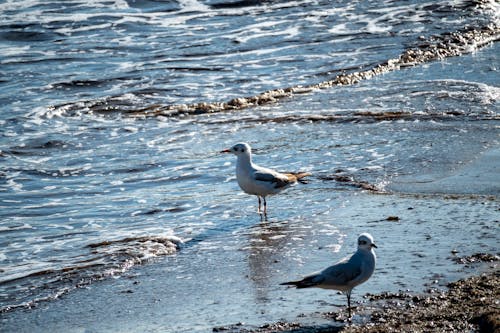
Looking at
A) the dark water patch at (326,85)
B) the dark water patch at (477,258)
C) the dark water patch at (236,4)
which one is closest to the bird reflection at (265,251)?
the dark water patch at (477,258)

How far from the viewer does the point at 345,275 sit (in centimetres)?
528

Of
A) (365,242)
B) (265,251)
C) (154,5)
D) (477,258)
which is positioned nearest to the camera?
(365,242)

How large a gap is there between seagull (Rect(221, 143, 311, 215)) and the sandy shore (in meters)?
2.82

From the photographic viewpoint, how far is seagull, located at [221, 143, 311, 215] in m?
8.28

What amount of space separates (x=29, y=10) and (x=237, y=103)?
8.25m

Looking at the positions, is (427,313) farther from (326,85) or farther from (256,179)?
(326,85)

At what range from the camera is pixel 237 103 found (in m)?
13.2

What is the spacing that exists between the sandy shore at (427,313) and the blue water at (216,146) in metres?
0.25

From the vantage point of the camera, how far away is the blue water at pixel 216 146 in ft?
21.5

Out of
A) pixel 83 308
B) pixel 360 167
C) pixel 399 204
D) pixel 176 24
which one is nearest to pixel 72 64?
pixel 176 24

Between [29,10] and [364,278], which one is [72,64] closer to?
[29,10]

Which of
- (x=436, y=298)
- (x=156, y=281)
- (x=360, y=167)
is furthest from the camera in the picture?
(x=360, y=167)

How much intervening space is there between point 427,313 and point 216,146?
5.96 meters

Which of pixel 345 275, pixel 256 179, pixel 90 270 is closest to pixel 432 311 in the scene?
pixel 345 275
